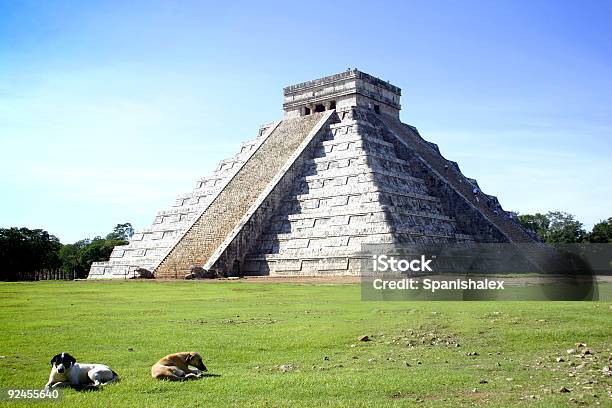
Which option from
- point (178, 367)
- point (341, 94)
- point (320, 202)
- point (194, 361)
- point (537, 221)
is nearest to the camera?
point (178, 367)

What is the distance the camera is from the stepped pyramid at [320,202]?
31578 millimetres

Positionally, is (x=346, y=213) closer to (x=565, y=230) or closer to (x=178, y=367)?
(x=178, y=367)

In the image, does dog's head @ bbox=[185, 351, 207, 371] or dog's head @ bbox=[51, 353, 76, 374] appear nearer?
dog's head @ bbox=[51, 353, 76, 374]

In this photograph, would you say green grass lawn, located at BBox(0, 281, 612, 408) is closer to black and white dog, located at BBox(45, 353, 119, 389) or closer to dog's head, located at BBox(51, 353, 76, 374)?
black and white dog, located at BBox(45, 353, 119, 389)

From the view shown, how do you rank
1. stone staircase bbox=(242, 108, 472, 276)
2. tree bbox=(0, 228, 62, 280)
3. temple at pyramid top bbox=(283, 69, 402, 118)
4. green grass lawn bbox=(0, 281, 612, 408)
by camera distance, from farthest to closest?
tree bbox=(0, 228, 62, 280)
temple at pyramid top bbox=(283, 69, 402, 118)
stone staircase bbox=(242, 108, 472, 276)
green grass lawn bbox=(0, 281, 612, 408)

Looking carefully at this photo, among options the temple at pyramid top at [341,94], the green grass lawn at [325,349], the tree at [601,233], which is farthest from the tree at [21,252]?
the tree at [601,233]

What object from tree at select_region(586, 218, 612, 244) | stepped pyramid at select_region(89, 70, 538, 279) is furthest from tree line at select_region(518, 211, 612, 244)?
stepped pyramid at select_region(89, 70, 538, 279)

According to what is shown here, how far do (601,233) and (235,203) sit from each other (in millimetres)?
36371

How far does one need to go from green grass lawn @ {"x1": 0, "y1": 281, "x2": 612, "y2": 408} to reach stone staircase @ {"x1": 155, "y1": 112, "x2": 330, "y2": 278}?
13684 mm

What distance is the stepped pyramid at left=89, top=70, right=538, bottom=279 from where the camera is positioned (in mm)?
31578

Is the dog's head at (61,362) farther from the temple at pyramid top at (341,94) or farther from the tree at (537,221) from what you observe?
the tree at (537,221)

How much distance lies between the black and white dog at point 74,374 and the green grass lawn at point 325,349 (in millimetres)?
217

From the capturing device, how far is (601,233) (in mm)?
56688

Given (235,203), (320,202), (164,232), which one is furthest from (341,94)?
(164,232)
